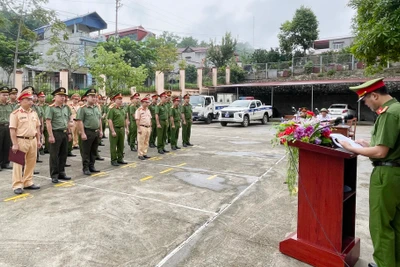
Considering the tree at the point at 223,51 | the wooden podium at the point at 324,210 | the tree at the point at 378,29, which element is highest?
the tree at the point at 223,51

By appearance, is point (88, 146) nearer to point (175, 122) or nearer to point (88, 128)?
point (88, 128)

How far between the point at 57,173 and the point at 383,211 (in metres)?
5.36

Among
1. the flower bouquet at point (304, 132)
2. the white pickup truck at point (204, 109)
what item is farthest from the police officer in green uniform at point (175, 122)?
the white pickup truck at point (204, 109)

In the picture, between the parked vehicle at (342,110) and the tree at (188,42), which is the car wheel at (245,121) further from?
the tree at (188,42)

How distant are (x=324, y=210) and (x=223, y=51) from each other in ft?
108

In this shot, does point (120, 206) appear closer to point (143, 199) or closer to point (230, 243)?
point (143, 199)

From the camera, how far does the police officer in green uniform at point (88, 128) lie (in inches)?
264

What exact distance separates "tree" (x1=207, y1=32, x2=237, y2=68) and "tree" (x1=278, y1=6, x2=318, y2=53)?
513 cm

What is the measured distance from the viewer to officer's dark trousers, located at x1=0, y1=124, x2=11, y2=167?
7.24 metres

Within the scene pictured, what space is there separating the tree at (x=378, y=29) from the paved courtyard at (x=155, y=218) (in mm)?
2632

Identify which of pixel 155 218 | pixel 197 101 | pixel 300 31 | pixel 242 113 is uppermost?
pixel 300 31

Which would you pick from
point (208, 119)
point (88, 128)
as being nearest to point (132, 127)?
point (88, 128)

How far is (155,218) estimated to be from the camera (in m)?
4.26

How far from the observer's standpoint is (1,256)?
10.6ft
